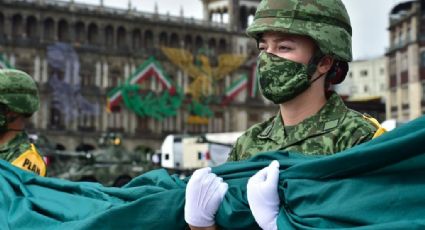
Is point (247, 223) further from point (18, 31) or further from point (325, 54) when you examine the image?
point (18, 31)

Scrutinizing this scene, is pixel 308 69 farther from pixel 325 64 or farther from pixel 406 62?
pixel 406 62

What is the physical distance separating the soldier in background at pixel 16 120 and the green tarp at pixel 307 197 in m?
1.83

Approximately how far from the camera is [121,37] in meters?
50.0

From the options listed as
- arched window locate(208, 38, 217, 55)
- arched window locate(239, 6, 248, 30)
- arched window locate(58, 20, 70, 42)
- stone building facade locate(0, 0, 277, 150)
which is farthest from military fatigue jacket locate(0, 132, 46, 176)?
arched window locate(239, 6, 248, 30)

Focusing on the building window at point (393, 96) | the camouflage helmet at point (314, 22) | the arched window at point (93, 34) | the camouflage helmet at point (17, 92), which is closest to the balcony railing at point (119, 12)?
the arched window at point (93, 34)

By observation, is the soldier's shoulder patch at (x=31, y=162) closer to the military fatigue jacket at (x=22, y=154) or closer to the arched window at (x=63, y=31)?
the military fatigue jacket at (x=22, y=154)

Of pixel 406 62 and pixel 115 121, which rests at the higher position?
pixel 406 62

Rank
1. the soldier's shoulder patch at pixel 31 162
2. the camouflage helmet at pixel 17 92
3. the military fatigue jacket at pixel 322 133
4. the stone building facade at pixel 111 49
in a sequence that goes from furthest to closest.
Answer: the stone building facade at pixel 111 49 < the camouflage helmet at pixel 17 92 < the soldier's shoulder patch at pixel 31 162 < the military fatigue jacket at pixel 322 133

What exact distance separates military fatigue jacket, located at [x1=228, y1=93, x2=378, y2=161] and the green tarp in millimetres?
276

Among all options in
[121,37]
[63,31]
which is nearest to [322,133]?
[63,31]

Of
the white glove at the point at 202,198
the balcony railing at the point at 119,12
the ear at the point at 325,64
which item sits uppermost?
the balcony railing at the point at 119,12

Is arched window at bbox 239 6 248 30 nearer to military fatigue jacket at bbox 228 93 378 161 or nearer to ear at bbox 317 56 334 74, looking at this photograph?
military fatigue jacket at bbox 228 93 378 161

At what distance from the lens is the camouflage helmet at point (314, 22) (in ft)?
8.32

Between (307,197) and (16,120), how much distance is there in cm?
307
